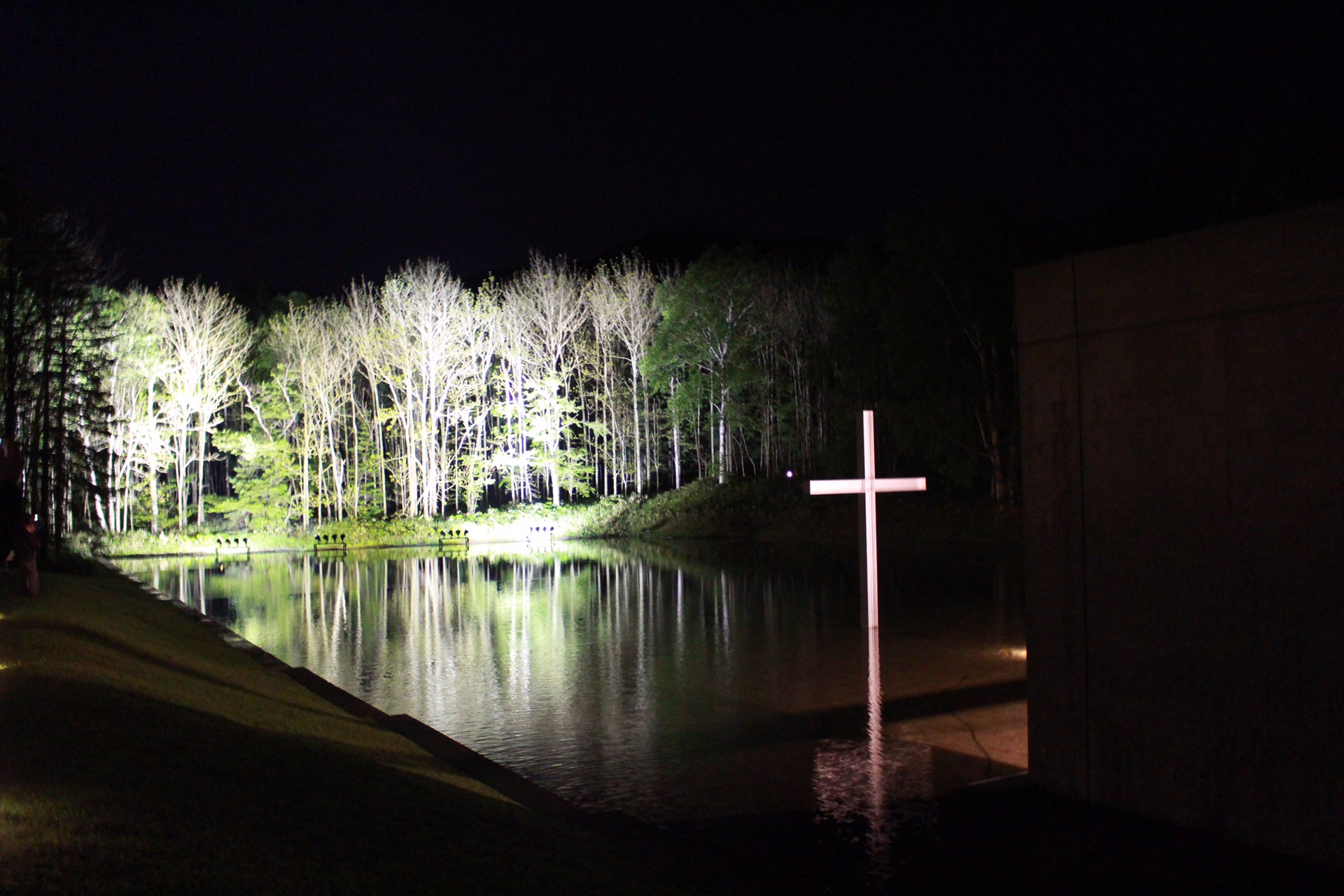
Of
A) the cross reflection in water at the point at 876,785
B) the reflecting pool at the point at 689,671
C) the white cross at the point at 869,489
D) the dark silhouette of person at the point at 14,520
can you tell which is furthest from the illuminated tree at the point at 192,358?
the cross reflection in water at the point at 876,785

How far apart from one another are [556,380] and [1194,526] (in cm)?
3978

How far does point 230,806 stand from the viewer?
16.7 feet

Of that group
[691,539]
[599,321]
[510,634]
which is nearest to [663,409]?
[599,321]

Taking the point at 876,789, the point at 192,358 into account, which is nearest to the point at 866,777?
the point at 876,789

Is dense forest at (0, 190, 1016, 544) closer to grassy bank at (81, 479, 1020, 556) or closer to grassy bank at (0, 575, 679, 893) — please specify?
grassy bank at (81, 479, 1020, 556)

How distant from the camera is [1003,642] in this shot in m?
13.4

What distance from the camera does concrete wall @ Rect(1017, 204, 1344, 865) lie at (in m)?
Result: 5.35

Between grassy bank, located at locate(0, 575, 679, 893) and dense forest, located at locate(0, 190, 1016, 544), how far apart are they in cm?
2824

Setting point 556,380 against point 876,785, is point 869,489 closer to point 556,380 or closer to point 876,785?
point 876,785

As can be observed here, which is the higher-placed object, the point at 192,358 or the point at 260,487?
the point at 192,358

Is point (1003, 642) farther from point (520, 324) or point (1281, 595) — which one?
point (520, 324)

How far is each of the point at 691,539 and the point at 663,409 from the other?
13765 mm

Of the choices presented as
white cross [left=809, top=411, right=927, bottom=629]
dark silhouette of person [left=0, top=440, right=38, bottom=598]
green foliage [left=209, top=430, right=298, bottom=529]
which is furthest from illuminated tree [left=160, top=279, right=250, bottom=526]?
white cross [left=809, top=411, right=927, bottom=629]

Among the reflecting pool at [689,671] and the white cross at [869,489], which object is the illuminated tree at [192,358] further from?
the white cross at [869,489]
